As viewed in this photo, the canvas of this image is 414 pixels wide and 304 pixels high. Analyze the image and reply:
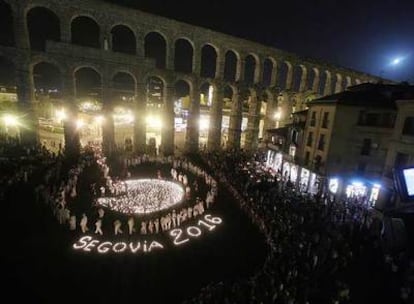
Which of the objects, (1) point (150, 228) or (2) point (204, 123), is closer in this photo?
(1) point (150, 228)

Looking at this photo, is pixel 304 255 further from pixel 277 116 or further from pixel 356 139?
pixel 277 116

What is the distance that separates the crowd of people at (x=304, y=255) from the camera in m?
10.8

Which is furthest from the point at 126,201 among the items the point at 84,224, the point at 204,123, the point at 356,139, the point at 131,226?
the point at 204,123

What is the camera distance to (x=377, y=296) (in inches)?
463

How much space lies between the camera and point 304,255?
13.4 m

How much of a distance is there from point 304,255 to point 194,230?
7.05 metres

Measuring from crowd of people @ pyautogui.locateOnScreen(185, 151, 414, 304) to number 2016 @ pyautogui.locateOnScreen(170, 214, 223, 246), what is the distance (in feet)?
10.0

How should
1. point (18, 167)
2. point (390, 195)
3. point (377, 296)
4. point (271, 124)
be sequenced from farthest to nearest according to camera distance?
point (271, 124) → point (18, 167) → point (390, 195) → point (377, 296)

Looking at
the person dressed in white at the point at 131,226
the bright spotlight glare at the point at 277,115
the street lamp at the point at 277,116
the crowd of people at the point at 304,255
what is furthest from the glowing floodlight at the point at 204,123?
the person dressed in white at the point at 131,226

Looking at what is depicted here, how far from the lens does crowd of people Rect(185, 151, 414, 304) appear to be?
10.8m

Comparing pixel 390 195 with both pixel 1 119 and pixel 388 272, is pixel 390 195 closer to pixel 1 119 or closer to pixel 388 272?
pixel 388 272

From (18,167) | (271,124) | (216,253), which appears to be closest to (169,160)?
(18,167)

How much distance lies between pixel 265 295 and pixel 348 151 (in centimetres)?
2015

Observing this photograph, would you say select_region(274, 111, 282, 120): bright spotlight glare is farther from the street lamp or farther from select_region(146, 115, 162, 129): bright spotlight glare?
select_region(146, 115, 162, 129): bright spotlight glare
